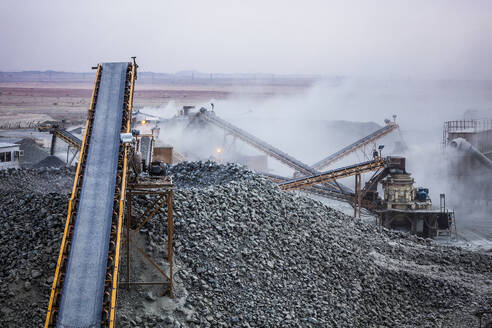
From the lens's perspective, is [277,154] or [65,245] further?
[277,154]

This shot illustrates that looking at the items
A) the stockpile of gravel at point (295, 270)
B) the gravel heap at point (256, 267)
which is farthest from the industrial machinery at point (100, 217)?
the stockpile of gravel at point (295, 270)

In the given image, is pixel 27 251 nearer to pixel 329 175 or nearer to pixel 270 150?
pixel 329 175

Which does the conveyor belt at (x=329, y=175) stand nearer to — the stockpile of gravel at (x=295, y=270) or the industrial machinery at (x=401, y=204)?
the industrial machinery at (x=401, y=204)

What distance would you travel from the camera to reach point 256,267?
17.9 metres

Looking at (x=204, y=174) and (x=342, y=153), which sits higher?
(x=342, y=153)

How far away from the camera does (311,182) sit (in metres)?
31.6

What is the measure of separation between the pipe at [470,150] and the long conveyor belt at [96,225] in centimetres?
3670

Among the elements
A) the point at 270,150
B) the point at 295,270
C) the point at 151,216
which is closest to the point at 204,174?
the point at 295,270

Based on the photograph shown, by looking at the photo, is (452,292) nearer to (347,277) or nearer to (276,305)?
(347,277)

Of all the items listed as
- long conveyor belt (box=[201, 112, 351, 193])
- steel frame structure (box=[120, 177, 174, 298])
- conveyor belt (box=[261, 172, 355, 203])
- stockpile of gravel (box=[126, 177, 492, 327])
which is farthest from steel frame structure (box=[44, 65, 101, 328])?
long conveyor belt (box=[201, 112, 351, 193])

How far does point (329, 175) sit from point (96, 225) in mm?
20680

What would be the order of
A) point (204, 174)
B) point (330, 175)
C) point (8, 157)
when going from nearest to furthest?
point (204, 174) < point (330, 175) < point (8, 157)

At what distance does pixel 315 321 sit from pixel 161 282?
543 cm

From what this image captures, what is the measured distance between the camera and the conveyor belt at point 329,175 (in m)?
31.4
